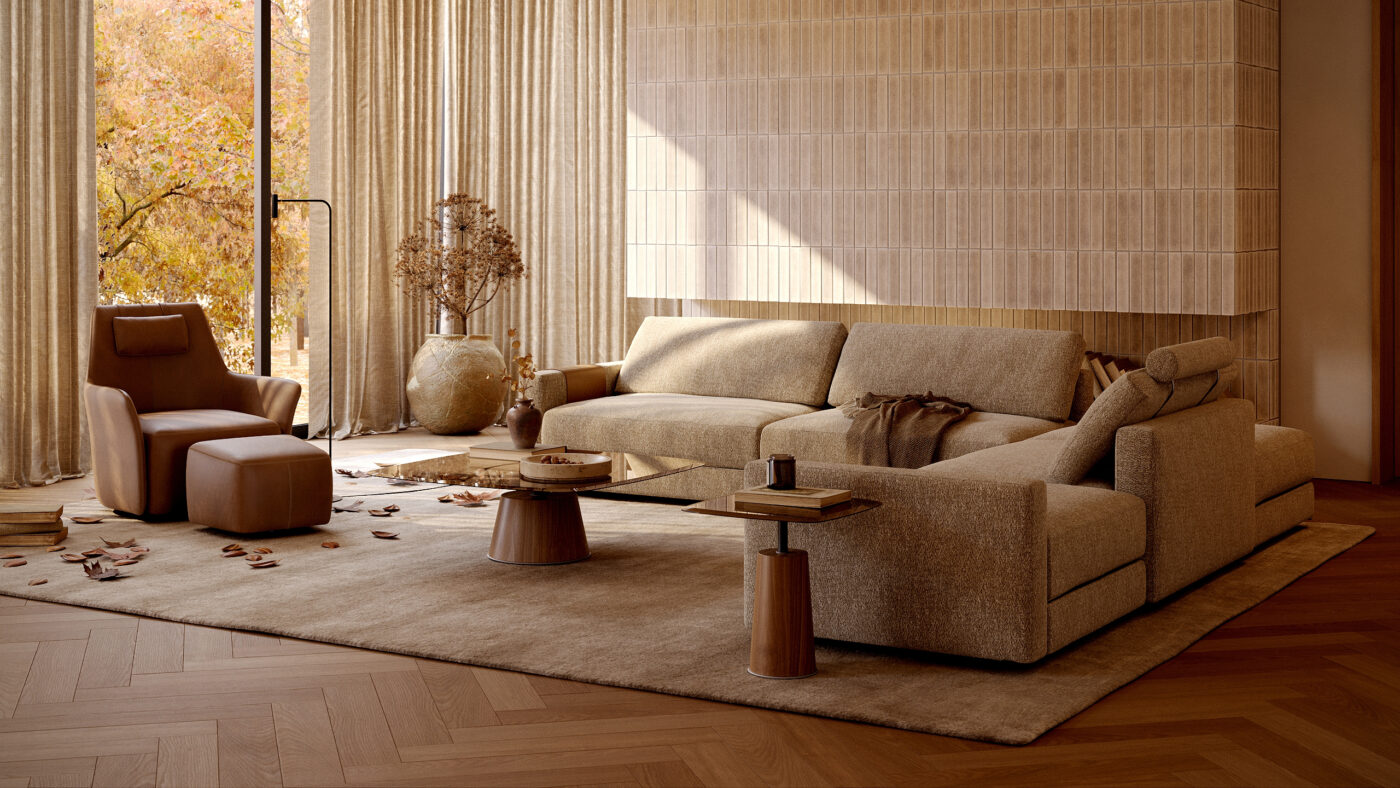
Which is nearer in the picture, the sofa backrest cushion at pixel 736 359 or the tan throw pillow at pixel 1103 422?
the tan throw pillow at pixel 1103 422

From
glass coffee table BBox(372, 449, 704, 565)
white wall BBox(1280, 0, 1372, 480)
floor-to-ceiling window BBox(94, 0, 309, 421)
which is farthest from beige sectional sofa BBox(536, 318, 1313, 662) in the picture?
floor-to-ceiling window BBox(94, 0, 309, 421)

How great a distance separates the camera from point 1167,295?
20.9 feet

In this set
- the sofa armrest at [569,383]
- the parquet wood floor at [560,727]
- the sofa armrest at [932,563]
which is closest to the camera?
the parquet wood floor at [560,727]

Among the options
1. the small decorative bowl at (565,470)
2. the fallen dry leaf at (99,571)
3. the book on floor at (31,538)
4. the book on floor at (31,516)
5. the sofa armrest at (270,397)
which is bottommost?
the fallen dry leaf at (99,571)

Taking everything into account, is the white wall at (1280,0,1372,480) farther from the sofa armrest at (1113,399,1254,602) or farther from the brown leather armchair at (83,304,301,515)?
the brown leather armchair at (83,304,301,515)

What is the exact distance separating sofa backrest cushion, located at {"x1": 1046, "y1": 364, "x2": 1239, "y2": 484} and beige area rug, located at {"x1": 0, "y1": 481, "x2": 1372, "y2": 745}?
53 centimetres

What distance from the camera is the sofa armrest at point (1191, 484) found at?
4.29m

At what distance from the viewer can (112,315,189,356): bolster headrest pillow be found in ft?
19.9

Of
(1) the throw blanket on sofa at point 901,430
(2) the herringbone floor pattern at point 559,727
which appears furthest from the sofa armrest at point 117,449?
(1) the throw blanket on sofa at point 901,430

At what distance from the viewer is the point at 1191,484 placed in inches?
177

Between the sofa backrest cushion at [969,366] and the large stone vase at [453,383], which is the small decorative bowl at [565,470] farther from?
the large stone vase at [453,383]

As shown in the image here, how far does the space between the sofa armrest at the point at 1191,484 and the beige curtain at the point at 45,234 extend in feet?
16.2

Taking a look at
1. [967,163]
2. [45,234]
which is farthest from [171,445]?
[967,163]

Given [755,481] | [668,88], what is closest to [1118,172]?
[668,88]
